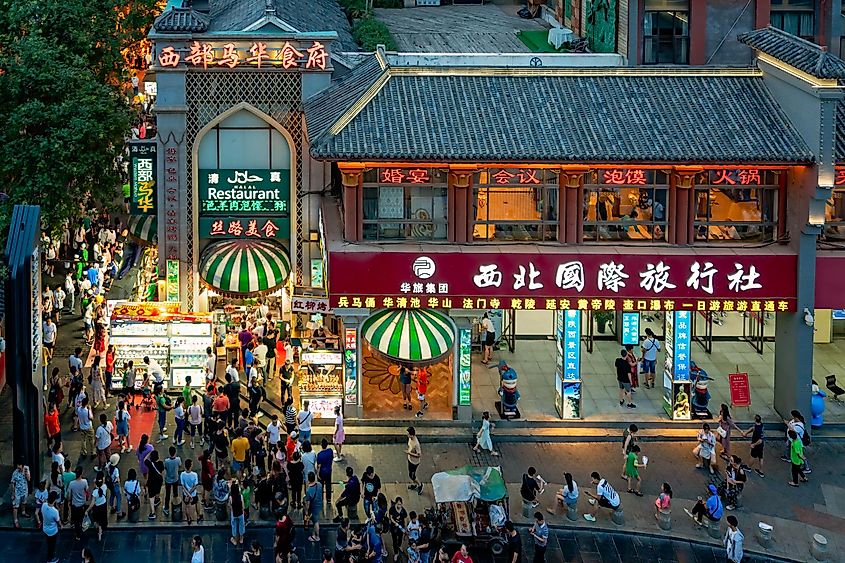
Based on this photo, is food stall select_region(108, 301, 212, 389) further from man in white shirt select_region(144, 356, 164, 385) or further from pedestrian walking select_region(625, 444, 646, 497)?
pedestrian walking select_region(625, 444, 646, 497)

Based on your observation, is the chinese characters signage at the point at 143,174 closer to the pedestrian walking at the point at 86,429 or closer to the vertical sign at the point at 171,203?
the vertical sign at the point at 171,203

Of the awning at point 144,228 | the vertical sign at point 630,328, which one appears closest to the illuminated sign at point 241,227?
the awning at point 144,228

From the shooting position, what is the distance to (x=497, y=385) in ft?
136

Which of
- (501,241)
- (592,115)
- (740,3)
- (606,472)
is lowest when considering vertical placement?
(606,472)

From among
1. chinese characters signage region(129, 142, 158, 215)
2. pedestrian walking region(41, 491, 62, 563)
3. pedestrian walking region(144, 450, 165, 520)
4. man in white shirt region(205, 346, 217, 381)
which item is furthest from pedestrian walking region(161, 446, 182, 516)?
chinese characters signage region(129, 142, 158, 215)

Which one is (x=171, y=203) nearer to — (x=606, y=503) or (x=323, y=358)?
(x=323, y=358)

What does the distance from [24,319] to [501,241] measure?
553 inches

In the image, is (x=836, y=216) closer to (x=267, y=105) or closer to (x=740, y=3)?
(x=740, y=3)

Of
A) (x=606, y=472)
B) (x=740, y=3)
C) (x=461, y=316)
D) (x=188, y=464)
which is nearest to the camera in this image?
(x=188, y=464)

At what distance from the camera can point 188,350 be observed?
132 feet

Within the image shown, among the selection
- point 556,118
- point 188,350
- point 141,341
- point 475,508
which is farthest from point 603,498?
point 141,341

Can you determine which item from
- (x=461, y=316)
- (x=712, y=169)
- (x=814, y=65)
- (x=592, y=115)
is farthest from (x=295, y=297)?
(x=814, y=65)

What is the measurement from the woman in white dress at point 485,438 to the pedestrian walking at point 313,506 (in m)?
6.64

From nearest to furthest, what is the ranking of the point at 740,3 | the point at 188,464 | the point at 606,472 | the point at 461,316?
the point at 188,464, the point at 606,472, the point at 461,316, the point at 740,3
